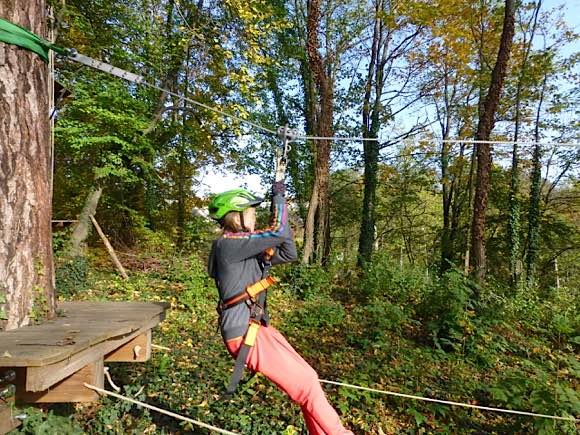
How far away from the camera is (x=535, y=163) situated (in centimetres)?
1702

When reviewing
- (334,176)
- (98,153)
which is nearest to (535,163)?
(334,176)

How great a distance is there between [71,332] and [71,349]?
0.40 m

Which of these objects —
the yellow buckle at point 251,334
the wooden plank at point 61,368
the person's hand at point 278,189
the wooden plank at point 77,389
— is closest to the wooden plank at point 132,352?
the wooden plank at point 61,368

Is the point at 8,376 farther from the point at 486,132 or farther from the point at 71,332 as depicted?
the point at 486,132

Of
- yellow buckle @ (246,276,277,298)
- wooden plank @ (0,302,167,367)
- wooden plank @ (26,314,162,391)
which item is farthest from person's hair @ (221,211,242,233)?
wooden plank @ (26,314,162,391)

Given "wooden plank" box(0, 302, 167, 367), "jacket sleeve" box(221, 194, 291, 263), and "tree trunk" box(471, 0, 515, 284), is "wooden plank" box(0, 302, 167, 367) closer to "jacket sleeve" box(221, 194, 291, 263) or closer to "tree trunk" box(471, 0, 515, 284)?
"jacket sleeve" box(221, 194, 291, 263)

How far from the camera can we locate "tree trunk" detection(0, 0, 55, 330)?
8.16 feet

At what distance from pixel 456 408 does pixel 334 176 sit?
54.1 ft

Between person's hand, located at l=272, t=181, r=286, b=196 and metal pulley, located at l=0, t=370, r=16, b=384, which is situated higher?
person's hand, located at l=272, t=181, r=286, b=196

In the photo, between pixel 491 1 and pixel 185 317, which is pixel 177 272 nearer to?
pixel 185 317

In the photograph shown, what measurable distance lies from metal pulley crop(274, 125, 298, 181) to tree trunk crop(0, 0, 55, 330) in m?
1.59

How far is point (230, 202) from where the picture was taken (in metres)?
2.72

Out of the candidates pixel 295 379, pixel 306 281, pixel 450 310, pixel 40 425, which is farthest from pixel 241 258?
pixel 306 281

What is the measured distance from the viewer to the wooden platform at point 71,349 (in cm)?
183
